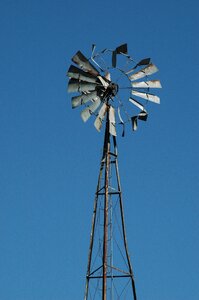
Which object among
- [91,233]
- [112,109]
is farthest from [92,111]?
[91,233]

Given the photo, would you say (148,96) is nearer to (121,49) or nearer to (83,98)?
(121,49)

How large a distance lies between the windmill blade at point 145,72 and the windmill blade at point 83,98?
1719 mm

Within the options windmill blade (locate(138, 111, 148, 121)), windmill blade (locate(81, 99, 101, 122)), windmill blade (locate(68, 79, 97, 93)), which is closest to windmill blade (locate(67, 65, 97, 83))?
windmill blade (locate(68, 79, 97, 93))

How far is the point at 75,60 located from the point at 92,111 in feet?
6.36

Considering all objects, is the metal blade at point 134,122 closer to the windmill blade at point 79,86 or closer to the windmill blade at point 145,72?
the windmill blade at point 145,72

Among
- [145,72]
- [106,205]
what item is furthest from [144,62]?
[106,205]

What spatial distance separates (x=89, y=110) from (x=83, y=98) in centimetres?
49

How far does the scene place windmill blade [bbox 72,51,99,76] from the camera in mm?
24328

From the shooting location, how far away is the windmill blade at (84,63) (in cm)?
2433

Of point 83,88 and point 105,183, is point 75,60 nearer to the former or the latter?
point 83,88

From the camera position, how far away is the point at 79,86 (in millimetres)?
24406

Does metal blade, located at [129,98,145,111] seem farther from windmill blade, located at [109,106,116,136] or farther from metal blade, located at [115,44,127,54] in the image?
metal blade, located at [115,44,127,54]

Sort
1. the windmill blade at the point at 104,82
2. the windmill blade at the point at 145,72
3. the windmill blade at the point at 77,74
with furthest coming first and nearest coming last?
the windmill blade at the point at 145,72
the windmill blade at the point at 104,82
the windmill blade at the point at 77,74

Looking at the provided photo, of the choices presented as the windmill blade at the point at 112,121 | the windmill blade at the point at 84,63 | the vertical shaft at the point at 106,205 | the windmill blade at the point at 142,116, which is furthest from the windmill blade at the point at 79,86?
the windmill blade at the point at 142,116
